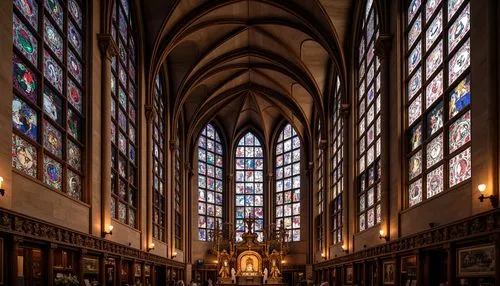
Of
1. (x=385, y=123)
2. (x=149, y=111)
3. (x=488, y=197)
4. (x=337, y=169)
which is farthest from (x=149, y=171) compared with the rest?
(x=488, y=197)

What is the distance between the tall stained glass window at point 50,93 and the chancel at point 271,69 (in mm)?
77

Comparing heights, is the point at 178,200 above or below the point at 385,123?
below

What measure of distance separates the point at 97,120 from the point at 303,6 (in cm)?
1564

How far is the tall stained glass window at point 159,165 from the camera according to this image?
37.0 m

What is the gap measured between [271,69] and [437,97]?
87.0ft

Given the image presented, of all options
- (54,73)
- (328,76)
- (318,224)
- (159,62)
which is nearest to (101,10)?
(54,73)

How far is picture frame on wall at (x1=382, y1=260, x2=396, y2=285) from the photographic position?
23450 millimetres

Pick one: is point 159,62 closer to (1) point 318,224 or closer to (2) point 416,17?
(2) point 416,17

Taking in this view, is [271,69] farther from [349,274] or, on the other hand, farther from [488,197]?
[488,197]

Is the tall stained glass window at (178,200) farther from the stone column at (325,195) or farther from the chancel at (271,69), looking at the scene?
the stone column at (325,195)

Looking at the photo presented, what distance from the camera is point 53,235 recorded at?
1788 centimetres

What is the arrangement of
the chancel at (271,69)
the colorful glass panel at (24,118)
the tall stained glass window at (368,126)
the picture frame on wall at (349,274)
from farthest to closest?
the picture frame on wall at (349,274), the tall stained glass window at (368,126), the colorful glass panel at (24,118), the chancel at (271,69)

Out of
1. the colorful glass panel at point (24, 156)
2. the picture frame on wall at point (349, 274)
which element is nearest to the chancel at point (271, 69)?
the colorful glass panel at point (24, 156)

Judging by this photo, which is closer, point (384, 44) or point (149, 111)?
point (384, 44)
